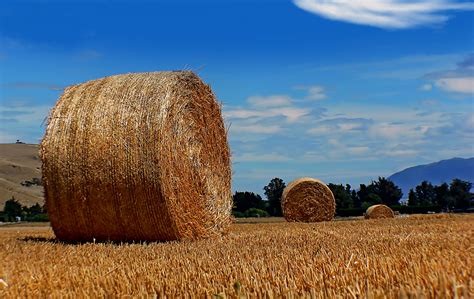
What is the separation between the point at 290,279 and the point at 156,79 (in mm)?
6611

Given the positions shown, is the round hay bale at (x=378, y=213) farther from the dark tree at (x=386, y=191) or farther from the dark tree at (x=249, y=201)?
the dark tree at (x=386, y=191)

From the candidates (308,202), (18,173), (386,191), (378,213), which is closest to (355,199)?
(386,191)

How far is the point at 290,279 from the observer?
4.32 meters

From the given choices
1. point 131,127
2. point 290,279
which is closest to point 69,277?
point 290,279

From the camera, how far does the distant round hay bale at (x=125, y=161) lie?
9.59 metres

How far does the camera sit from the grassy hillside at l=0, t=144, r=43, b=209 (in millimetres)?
71250

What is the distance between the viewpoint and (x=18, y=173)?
8806cm

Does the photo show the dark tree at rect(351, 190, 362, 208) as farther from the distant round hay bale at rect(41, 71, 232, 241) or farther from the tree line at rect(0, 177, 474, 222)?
the distant round hay bale at rect(41, 71, 232, 241)

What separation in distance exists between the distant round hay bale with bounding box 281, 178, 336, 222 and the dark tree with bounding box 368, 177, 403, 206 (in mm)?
37298

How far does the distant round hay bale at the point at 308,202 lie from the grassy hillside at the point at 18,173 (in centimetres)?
4751

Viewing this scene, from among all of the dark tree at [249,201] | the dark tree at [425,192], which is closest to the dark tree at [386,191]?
the dark tree at [425,192]

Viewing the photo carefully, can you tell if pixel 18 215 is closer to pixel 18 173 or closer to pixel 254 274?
pixel 254 274

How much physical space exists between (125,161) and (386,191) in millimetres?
49784

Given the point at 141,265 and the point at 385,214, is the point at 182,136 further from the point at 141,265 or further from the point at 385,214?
the point at 385,214
